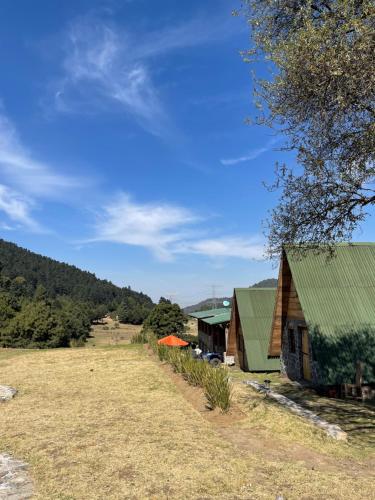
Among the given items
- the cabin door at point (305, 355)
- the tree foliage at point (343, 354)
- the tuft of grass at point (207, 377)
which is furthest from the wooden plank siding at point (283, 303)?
the tuft of grass at point (207, 377)

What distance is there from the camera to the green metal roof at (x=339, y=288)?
1686 cm

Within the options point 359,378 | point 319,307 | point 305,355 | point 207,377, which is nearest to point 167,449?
point 207,377

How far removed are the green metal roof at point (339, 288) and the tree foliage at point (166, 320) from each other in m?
53.4

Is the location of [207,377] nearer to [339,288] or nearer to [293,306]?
[293,306]

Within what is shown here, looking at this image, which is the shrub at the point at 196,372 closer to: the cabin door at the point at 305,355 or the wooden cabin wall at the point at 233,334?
the cabin door at the point at 305,355

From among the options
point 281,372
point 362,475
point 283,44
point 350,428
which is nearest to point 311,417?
point 350,428

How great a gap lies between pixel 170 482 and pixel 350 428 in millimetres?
6410

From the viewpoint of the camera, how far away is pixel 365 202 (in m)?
8.82

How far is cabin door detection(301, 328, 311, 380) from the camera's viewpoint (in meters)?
18.2

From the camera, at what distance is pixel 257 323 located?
24.3 metres

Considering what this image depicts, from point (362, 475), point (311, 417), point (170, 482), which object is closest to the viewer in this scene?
point (170, 482)

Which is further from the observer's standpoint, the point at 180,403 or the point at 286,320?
the point at 286,320

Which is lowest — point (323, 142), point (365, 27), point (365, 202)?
point (365, 202)

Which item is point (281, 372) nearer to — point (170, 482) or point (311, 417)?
point (311, 417)
